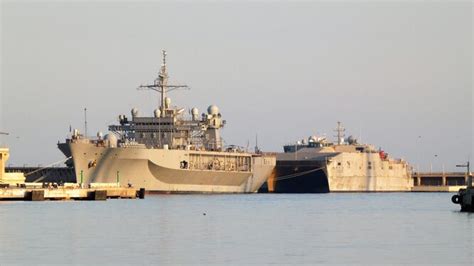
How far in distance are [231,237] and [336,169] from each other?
97761 millimetres

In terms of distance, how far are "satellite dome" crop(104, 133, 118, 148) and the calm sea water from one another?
34.7 meters

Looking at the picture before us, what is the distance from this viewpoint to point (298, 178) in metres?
146

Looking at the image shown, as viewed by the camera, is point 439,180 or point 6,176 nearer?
point 6,176

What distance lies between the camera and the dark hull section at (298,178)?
14450 cm

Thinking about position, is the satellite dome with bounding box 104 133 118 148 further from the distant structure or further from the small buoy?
the small buoy

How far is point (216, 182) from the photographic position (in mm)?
121250

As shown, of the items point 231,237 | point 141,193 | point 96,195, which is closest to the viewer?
point 231,237

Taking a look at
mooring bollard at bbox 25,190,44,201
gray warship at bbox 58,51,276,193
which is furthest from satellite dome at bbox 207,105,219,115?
mooring bollard at bbox 25,190,44,201

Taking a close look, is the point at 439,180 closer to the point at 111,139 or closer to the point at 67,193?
the point at 111,139

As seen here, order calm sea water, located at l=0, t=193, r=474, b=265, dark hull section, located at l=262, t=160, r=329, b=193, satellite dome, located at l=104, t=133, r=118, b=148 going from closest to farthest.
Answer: calm sea water, located at l=0, t=193, r=474, b=265
satellite dome, located at l=104, t=133, r=118, b=148
dark hull section, located at l=262, t=160, r=329, b=193

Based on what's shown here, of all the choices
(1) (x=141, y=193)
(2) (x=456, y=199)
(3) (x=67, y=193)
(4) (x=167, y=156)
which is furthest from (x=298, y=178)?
(2) (x=456, y=199)

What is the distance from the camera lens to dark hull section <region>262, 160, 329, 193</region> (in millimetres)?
144500

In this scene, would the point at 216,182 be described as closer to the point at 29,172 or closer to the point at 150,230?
the point at 29,172

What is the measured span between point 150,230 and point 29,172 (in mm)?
63789
